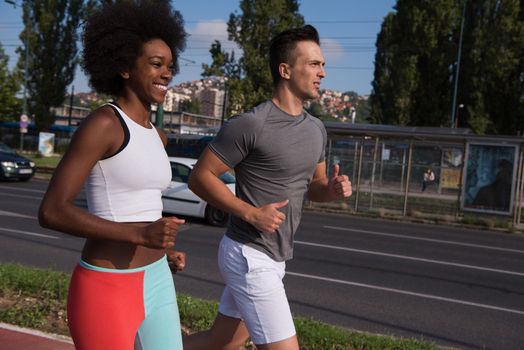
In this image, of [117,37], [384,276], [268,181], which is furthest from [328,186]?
[384,276]

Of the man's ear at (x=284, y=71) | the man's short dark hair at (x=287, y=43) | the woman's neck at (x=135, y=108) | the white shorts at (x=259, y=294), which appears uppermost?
the man's short dark hair at (x=287, y=43)

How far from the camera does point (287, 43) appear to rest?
2.98 m

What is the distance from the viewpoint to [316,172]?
334 centimetres

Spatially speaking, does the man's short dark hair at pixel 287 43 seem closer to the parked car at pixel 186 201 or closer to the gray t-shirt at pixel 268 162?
the gray t-shirt at pixel 268 162

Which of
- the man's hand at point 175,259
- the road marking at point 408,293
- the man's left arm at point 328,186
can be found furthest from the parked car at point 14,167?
the man's hand at point 175,259

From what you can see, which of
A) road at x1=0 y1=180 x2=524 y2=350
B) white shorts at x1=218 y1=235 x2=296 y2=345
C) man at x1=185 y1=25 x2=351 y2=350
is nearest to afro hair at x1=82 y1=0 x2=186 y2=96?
man at x1=185 y1=25 x2=351 y2=350

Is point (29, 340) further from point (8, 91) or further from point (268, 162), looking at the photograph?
point (8, 91)

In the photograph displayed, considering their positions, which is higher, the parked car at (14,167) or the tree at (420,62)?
the tree at (420,62)

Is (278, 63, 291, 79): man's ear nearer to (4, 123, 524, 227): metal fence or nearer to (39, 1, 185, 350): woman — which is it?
(39, 1, 185, 350): woman

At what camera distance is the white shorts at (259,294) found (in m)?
2.74

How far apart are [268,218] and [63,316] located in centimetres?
285

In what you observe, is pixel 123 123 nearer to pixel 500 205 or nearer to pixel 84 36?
pixel 84 36

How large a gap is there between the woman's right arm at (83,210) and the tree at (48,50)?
4482cm

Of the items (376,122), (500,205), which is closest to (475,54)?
(376,122)
